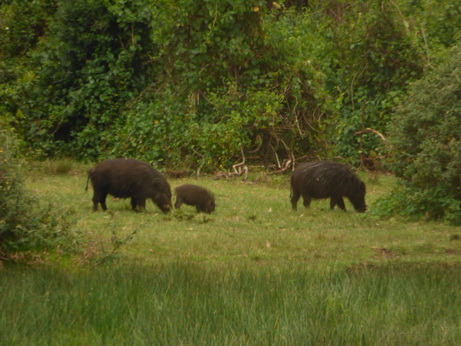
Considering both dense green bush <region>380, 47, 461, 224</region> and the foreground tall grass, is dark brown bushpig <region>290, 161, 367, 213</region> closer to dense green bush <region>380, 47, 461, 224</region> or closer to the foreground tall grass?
dense green bush <region>380, 47, 461, 224</region>

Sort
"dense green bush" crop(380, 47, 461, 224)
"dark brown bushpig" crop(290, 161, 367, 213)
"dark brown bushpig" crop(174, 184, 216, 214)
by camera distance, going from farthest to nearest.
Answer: "dark brown bushpig" crop(290, 161, 367, 213) → "dark brown bushpig" crop(174, 184, 216, 214) → "dense green bush" crop(380, 47, 461, 224)

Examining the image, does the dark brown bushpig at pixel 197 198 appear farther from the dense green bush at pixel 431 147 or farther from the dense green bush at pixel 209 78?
the dense green bush at pixel 209 78

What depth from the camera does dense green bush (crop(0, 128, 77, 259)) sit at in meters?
8.17

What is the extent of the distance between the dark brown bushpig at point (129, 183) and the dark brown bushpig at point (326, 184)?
2.30m

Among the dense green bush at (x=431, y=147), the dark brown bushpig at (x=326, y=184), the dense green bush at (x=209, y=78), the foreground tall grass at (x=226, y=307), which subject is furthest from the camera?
the dense green bush at (x=209, y=78)

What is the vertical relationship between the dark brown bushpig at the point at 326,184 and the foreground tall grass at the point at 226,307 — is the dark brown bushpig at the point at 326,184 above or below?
below

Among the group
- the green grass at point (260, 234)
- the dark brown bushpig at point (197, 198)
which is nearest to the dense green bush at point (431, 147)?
the green grass at point (260, 234)

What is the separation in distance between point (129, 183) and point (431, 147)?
4.82 meters

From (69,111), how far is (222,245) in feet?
37.2

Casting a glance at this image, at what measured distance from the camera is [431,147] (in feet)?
39.4

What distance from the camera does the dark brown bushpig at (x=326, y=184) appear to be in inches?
550

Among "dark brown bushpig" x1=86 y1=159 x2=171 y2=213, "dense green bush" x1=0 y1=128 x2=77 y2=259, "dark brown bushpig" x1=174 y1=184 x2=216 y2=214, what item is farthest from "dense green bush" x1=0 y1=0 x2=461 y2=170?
"dense green bush" x1=0 y1=128 x2=77 y2=259

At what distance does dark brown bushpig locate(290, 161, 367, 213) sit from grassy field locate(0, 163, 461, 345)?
7.02 feet

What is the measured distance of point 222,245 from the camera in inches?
408
